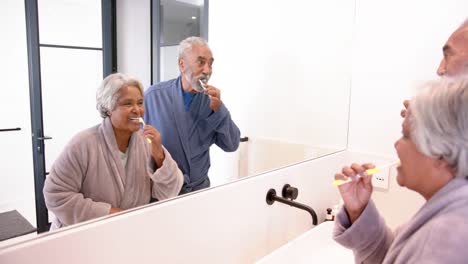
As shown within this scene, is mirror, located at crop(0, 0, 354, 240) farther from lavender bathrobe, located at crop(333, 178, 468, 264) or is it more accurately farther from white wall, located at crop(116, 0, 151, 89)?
lavender bathrobe, located at crop(333, 178, 468, 264)

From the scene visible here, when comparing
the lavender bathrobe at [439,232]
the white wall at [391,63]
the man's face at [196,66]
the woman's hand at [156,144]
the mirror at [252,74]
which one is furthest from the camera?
the white wall at [391,63]

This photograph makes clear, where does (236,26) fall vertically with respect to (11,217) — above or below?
above

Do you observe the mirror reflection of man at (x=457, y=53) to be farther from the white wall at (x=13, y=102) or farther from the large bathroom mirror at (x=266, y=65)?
the white wall at (x=13, y=102)

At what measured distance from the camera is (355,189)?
0.88m

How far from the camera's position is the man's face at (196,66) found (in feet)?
3.24

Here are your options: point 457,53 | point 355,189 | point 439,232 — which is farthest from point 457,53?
point 439,232

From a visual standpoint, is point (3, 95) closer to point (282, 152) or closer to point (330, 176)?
point (282, 152)

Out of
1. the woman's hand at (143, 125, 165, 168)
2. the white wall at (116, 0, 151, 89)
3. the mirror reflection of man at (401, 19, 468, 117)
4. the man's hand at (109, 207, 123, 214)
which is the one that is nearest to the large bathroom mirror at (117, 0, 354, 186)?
the white wall at (116, 0, 151, 89)

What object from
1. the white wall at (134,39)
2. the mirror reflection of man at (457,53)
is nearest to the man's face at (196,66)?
the white wall at (134,39)

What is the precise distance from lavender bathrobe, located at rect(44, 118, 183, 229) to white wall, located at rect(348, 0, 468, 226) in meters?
1.08

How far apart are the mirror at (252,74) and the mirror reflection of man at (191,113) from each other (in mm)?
42

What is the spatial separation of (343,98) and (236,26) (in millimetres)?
708

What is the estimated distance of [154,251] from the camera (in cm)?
87

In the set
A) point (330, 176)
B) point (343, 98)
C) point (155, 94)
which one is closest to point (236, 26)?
point (155, 94)
